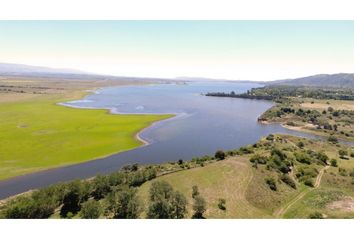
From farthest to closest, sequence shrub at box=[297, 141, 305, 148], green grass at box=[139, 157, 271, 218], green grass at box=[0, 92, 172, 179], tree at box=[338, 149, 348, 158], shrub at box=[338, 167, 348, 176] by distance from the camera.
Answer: shrub at box=[297, 141, 305, 148], tree at box=[338, 149, 348, 158], green grass at box=[0, 92, 172, 179], shrub at box=[338, 167, 348, 176], green grass at box=[139, 157, 271, 218]

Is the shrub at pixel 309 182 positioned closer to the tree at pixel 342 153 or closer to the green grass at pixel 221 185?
the green grass at pixel 221 185

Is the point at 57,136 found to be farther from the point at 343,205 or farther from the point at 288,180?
the point at 343,205

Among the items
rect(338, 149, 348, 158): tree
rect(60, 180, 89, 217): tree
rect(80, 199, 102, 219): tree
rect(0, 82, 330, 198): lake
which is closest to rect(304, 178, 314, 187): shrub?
rect(338, 149, 348, 158): tree

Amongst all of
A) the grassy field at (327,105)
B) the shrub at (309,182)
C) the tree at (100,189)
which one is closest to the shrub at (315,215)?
the shrub at (309,182)

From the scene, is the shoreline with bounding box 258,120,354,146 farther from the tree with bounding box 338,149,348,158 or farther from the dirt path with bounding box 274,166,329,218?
the dirt path with bounding box 274,166,329,218

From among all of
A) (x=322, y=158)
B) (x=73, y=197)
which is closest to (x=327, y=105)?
(x=322, y=158)

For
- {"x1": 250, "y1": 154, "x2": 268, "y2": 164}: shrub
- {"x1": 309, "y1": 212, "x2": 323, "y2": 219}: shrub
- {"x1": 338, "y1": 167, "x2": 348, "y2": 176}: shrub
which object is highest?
{"x1": 309, "y1": 212, "x2": 323, "y2": 219}: shrub
